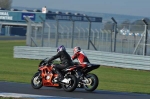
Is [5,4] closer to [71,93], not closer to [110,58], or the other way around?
[110,58]

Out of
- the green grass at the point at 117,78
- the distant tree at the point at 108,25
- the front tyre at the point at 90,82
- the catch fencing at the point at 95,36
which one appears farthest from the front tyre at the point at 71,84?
the distant tree at the point at 108,25

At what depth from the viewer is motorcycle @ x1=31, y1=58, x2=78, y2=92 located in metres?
16.8

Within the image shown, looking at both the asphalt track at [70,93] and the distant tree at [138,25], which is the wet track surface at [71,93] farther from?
the distant tree at [138,25]

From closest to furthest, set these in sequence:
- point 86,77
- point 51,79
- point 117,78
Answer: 1. point 86,77
2. point 51,79
3. point 117,78

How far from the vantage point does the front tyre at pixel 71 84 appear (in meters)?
16.7

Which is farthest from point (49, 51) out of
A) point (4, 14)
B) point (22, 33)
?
point (22, 33)

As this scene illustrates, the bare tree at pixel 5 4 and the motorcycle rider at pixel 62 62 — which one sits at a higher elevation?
the bare tree at pixel 5 4

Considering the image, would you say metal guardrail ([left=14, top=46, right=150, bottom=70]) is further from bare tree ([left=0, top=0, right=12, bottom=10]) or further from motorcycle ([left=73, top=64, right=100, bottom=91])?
bare tree ([left=0, top=0, right=12, bottom=10])

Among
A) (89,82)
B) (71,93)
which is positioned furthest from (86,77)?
(71,93)

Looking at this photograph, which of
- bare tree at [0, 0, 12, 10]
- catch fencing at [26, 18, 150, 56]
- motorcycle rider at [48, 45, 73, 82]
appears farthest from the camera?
bare tree at [0, 0, 12, 10]

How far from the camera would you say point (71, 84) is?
16859 mm

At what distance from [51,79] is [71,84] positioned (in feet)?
2.72

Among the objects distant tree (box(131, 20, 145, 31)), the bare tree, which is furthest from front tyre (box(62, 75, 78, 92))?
the bare tree

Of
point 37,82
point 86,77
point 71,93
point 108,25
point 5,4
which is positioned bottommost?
point 71,93
